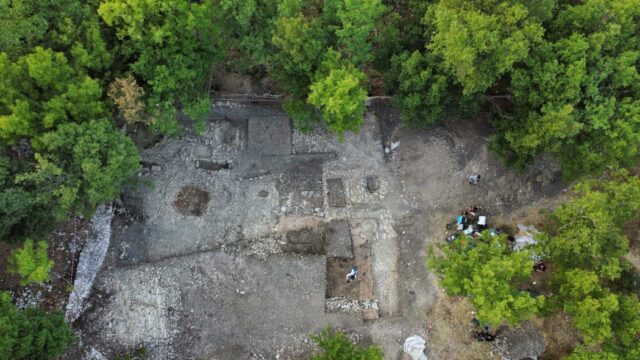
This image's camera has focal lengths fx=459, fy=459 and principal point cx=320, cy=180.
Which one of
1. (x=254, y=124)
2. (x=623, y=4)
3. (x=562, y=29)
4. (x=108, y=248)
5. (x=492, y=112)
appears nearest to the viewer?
(x=623, y=4)

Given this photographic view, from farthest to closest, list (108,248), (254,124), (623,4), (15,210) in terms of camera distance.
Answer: (254,124) < (108,248) < (623,4) < (15,210)

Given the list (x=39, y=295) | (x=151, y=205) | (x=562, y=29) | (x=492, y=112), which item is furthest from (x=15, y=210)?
(x=562, y=29)

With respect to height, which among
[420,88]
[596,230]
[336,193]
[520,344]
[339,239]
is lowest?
[520,344]

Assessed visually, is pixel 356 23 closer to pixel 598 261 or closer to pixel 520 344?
pixel 598 261

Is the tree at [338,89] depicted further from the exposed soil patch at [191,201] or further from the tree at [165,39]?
the exposed soil patch at [191,201]

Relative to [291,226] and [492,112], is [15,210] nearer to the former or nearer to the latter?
[291,226]

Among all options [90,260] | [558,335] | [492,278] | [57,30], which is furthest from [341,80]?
[558,335]

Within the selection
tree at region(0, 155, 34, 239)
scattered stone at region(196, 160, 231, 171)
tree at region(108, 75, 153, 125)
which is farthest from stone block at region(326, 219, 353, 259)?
tree at region(0, 155, 34, 239)

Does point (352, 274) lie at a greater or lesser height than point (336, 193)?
lesser
